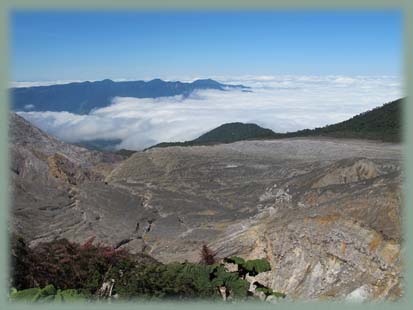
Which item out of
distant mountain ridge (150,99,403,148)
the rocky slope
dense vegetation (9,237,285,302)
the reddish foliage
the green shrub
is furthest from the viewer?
distant mountain ridge (150,99,403,148)

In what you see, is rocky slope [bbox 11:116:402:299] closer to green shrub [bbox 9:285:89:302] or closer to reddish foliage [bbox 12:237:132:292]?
reddish foliage [bbox 12:237:132:292]

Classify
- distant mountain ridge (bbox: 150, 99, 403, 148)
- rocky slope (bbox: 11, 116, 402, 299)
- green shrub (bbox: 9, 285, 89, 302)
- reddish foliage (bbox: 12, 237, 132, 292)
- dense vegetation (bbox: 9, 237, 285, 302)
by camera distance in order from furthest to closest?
distant mountain ridge (bbox: 150, 99, 403, 148) < rocky slope (bbox: 11, 116, 402, 299) < reddish foliage (bbox: 12, 237, 132, 292) < dense vegetation (bbox: 9, 237, 285, 302) < green shrub (bbox: 9, 285, 89, 302)

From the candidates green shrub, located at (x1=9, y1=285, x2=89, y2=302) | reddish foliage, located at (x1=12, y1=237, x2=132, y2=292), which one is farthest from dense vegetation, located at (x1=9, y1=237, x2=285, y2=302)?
green shrub, located at (x1=9, y1=285, x2=89, y2=302)

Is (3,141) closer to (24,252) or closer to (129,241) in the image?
(24,252)

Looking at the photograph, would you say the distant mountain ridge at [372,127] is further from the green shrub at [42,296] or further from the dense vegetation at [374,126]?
the green shrub at [42,296]

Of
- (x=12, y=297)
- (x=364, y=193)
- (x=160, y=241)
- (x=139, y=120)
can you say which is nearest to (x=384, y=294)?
(x=364, y=193)
